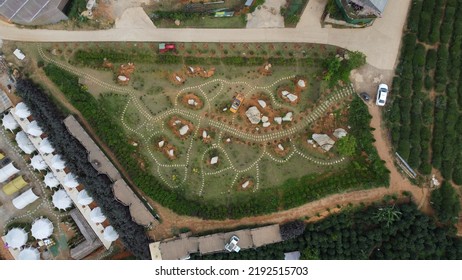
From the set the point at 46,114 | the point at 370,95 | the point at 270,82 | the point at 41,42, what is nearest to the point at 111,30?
the point at 41,42

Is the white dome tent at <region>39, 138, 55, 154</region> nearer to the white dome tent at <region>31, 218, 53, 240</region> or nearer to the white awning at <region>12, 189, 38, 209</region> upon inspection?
the white awning at <region>12, 189, 38, 209</region>

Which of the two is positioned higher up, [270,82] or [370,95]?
[270,82]

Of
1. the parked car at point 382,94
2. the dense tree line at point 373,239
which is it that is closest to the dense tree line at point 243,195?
the parked car at point 382,94

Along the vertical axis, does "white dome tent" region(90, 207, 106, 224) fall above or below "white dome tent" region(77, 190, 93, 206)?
below

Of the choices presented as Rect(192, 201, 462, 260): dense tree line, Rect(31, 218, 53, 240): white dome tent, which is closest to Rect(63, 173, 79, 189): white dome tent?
Rect(31, 218, 53, 240): white dome tent

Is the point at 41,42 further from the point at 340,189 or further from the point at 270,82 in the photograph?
the point at 340,189

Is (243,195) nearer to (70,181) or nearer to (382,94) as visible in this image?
(382,94)

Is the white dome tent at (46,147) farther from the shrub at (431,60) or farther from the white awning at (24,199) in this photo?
the shrub at (431,60)
